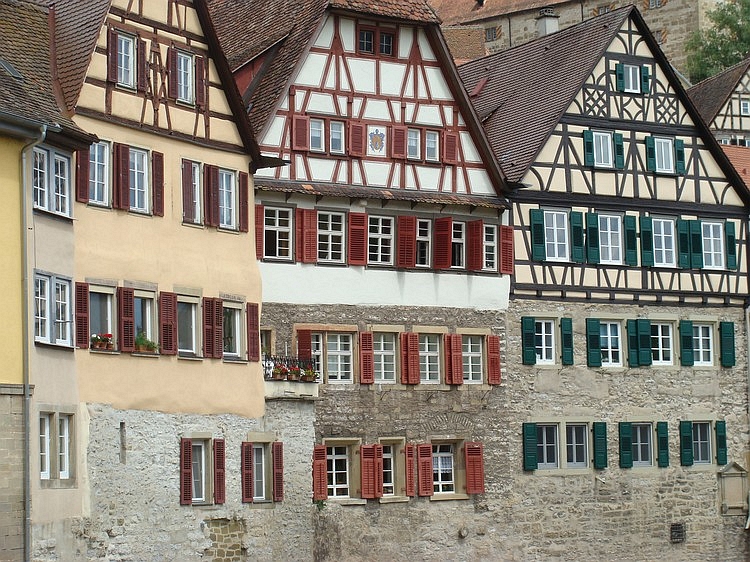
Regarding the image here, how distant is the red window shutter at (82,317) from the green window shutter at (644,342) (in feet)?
56.9

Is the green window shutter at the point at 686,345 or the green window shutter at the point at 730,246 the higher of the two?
the green window shutter at the point at 730,246

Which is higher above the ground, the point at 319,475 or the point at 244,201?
the point at 244,201

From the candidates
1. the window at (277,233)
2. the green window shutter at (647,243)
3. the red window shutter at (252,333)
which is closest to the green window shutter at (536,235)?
the green window shutter at (647,243)

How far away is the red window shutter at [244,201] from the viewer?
1528 inches

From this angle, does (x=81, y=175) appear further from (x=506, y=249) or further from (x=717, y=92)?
(x=717, y=92)

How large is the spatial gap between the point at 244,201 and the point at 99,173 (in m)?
4.50

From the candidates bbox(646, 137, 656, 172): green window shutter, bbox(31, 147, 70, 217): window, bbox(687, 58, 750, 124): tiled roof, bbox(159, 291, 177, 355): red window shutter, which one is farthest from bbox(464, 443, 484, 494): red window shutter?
bbox(687, 58, 750, 124): tiled roof

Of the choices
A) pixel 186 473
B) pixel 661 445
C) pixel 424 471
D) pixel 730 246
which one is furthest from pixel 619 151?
pixel 186 473

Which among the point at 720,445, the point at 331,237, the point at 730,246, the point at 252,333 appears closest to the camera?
the point at 252,333

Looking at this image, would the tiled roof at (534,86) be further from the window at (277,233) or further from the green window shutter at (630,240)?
the window at (277,233)

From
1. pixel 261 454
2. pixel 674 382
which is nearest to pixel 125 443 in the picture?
pixel 261 454

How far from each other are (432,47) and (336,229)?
489cm

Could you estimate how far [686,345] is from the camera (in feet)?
157

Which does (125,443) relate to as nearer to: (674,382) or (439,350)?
(439,350)
